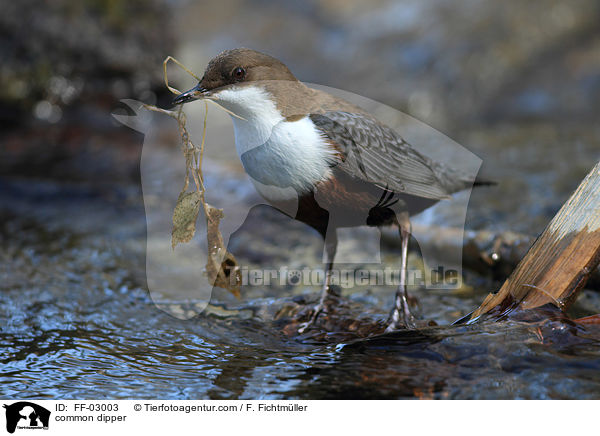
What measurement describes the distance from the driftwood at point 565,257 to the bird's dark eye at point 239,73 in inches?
57.6

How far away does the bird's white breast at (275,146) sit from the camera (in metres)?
2.70

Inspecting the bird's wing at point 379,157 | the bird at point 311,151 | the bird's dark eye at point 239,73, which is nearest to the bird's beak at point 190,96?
the bird at point 311,151

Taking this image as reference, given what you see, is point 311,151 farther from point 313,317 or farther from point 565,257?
point 565,257

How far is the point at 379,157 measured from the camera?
2.98m

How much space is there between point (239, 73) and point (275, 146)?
0.39 metres

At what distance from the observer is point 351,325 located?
9.93 feet

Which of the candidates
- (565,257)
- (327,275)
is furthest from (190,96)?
(565,257)

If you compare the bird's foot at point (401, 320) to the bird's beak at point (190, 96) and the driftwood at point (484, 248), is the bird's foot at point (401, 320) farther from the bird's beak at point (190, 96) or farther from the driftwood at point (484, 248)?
the bird's beak at point (190, 96)

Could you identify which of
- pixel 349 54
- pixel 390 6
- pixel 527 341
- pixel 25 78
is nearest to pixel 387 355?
pixel 527 341

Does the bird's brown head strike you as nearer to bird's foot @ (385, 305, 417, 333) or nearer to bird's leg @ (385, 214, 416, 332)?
bird's leg @ (385, 214, 416, 332)

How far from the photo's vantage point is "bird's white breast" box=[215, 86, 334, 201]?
2697mm

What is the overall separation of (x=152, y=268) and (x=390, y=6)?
24.7 feet

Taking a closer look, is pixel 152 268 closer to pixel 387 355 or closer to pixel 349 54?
pixel 387 355
